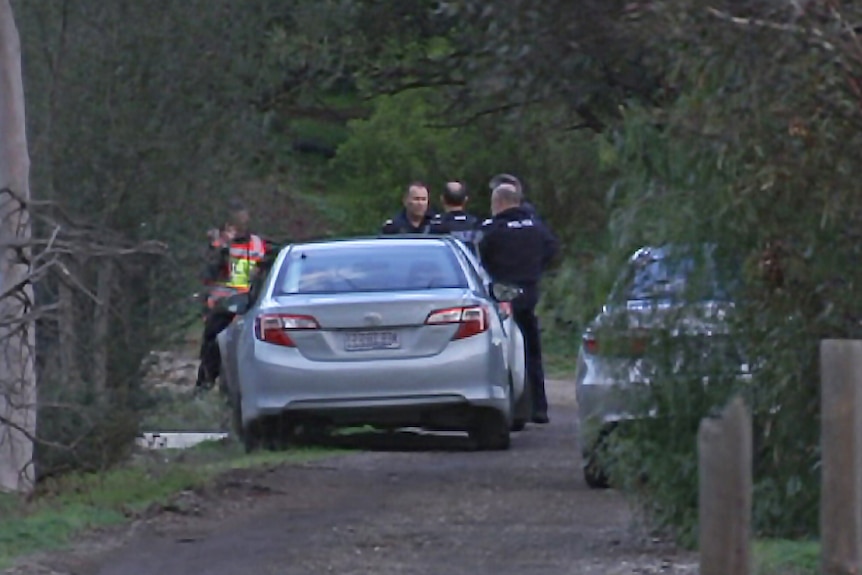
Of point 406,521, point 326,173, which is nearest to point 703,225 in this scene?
point 406,521

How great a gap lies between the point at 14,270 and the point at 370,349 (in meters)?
3.21

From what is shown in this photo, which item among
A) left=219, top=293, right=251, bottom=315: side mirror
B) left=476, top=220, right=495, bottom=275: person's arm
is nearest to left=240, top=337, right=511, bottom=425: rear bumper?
left=219, top=293, right=251, bottom=315: side mirror

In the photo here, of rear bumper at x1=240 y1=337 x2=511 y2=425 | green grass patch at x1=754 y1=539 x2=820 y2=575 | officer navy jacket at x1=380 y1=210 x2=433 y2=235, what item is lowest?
green grass patch at x1=754 y1=539 x2=820 y2=575

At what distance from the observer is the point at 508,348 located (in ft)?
45.0

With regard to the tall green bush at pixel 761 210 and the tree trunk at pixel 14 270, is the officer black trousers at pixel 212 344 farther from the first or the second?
the tall green bush at pixel 761 210

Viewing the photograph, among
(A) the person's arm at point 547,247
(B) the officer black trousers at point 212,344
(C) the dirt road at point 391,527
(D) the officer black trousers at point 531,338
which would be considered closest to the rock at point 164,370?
(C) the dirt road at point 391,527

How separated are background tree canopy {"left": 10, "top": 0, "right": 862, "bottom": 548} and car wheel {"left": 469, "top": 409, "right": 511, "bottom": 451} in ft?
5.29

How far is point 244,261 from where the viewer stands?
15.7 meters

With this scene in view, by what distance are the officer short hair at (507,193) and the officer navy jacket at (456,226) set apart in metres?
0.52

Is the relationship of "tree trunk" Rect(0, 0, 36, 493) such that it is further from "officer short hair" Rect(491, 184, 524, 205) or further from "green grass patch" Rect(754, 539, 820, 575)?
"officer short hair" Rect(491, 184, 524, 205)

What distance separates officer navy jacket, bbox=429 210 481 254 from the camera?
16000 mm

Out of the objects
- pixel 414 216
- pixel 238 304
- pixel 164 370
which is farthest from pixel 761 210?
pixel 414 216

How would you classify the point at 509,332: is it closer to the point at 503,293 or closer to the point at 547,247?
the point at 503,293

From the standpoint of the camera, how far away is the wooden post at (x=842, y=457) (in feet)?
17.3
